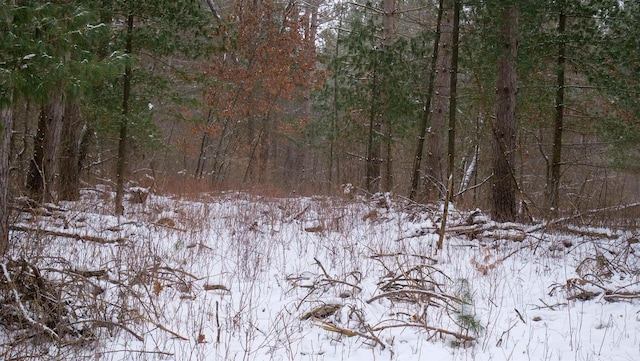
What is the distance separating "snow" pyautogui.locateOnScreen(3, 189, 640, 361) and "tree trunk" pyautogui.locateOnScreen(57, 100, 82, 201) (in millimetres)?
2660

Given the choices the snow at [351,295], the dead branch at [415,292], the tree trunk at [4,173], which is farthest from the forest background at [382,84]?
the dead branch at [415,292]

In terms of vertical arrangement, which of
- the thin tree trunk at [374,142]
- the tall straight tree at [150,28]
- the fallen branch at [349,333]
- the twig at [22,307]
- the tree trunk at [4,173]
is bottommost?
the fallen branch at [349,333]

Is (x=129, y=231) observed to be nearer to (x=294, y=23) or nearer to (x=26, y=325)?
(x=26, y=325)

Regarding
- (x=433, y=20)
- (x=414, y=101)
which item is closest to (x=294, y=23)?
(x=433, y=20)

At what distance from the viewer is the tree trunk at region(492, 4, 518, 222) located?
7977 mm

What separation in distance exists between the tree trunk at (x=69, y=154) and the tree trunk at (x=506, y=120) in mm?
7927

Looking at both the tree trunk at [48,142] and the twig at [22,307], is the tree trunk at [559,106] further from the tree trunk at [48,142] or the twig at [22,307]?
the tree trunk at [48,142]

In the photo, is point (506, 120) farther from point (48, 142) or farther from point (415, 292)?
point (48, 142)

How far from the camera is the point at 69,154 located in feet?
30.5

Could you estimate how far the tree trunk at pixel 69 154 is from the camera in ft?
29.4

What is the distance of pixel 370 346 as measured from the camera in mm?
3189

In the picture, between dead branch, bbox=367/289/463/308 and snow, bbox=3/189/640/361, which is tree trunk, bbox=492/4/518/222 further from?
dead branch, bbox=367/289/463/308

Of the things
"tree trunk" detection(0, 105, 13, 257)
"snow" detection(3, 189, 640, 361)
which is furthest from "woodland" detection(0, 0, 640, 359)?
"snow" detection(3, 189, 640, 361)

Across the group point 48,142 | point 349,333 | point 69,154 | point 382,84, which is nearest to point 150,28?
point 48,142
